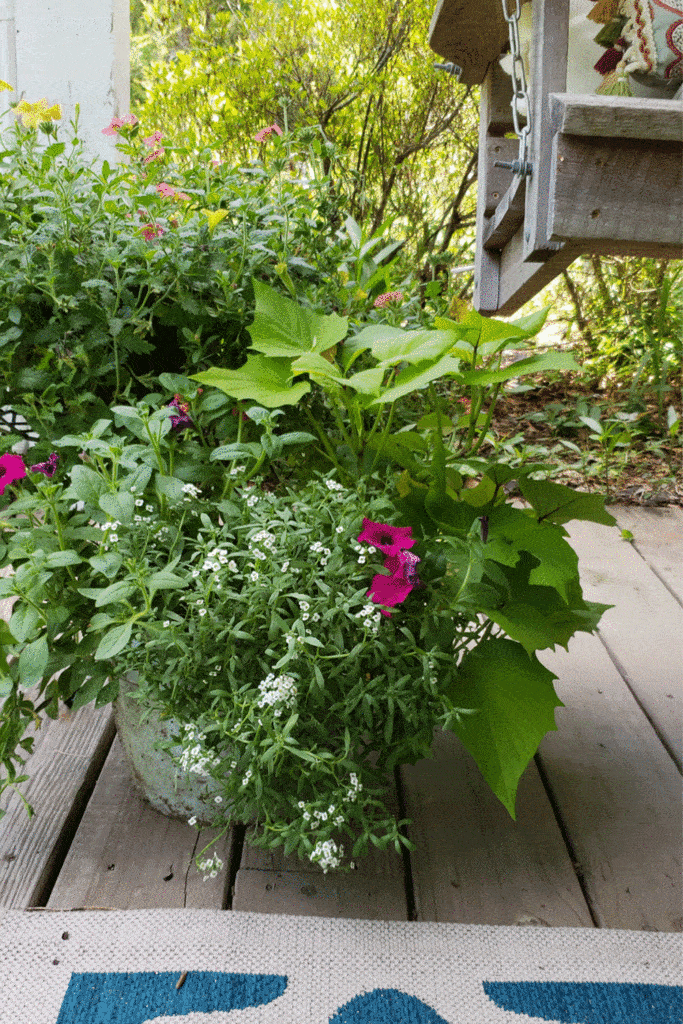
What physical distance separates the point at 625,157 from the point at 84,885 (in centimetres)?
119

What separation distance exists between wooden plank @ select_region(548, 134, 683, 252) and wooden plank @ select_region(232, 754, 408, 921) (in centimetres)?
79

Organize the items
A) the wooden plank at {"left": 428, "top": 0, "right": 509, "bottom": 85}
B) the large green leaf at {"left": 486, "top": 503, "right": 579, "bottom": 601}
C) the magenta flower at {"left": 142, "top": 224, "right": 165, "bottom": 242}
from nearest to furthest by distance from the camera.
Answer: the large green leaf at {"left": 486, "top": 503, "right": 579, "bottom": 601} → the magenta flower at {"left": 142, "top": 224, "right": 165, "bottom": 242} → the wooden plank at {"left": 428, "top": 0, "right": 509, "bottom": 85}

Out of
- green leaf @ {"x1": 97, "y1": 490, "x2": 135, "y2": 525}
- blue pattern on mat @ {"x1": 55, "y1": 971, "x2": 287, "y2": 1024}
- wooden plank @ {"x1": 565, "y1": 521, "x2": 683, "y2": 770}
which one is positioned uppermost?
green leaf @ {"x1": 97, "y1": 490, "x2": 135, "y2": 525}

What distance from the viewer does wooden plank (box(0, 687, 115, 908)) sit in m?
1.08

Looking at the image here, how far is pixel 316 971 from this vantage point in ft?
3.13

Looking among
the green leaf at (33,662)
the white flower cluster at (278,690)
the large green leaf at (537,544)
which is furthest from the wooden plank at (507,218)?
the green leaf at (33,662)

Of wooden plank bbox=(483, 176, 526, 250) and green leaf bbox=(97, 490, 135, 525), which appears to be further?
wooden plank bbox=(483, 176, 526, 250)

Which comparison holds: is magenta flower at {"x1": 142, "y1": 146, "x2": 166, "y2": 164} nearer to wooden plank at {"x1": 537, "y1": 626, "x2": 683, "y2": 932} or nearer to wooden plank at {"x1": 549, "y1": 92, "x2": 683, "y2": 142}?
wooden plank at {"x1": 549, "y1": 92, "x2": 683, "y2": 142}

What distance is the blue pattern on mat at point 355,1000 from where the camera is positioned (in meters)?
0.90

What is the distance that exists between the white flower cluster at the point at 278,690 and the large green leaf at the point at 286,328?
1.46ft

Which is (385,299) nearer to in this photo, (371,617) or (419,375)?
(419,375)

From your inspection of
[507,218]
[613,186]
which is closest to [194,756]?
[613,186]

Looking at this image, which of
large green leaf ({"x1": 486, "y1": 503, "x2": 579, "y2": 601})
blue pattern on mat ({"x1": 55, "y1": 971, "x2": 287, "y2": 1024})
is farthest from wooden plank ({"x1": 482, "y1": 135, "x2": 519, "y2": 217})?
blue pattern on mat ({"x1": 55, "y1": 971, "x2": 287, "y2": 1024})

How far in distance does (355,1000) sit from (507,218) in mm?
1374
